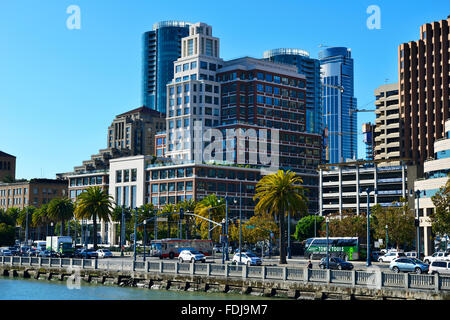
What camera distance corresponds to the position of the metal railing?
156 feet

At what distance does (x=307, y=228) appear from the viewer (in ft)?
502

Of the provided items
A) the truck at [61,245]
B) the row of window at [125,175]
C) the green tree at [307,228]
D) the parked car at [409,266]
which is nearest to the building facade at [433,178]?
the green tree at [307,228]

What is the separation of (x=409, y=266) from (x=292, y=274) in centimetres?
1410

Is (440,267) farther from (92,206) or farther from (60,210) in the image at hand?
(60,210)

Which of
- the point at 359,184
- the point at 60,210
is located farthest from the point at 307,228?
the point at 60,210

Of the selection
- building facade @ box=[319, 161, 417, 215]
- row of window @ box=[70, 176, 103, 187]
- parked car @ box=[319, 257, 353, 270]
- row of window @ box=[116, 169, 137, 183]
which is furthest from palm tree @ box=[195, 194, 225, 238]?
row of window @ box=[70, 176, 103, 187]

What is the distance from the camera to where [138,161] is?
586 feet

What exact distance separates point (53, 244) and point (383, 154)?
11262cm

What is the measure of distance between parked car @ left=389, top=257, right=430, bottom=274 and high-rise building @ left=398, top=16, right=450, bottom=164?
12259 centimetres

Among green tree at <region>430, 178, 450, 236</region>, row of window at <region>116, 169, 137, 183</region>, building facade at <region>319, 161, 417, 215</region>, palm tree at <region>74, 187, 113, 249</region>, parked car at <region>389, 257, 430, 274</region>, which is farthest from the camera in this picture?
row of window at <region>116, 169, 137, 183</region>

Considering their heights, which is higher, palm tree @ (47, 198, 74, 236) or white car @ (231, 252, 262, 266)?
palm tree @ (47, 198, 74, 236)

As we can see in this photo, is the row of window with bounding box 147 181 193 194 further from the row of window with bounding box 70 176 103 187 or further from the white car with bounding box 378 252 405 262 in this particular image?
the white car with bounding box 378 252 405 262

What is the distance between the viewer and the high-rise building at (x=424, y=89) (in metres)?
182
